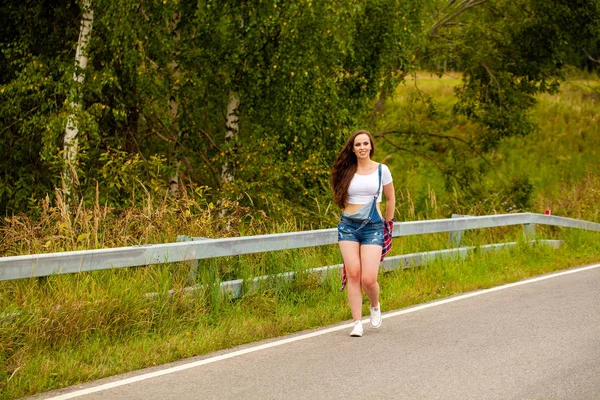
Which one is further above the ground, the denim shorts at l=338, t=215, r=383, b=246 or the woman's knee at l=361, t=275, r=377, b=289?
the denim shorts at l=338, t=215, r=383, b=246

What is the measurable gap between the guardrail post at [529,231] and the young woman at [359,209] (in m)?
7.21

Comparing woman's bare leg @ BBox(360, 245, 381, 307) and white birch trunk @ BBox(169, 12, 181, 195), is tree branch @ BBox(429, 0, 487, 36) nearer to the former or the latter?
white birch trunk @ BBox(169, 12, 181, 195)

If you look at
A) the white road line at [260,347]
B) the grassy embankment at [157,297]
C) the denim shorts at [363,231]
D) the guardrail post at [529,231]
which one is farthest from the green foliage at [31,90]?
the guardrail post at [529,231]

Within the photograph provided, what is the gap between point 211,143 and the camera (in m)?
18.1

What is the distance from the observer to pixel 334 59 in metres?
17.5

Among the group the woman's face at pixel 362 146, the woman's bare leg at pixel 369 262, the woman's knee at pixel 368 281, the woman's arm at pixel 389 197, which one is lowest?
the woman's knee at pixel 368 281

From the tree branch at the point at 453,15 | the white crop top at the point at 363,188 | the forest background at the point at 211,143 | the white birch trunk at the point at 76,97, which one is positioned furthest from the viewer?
the tree branch at the point at 453,15

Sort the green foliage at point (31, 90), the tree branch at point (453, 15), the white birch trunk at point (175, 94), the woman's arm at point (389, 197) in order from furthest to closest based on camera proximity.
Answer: the tree branch at point (453, 15)
the white birch trunk at point (175, 94)
the green foliage at point (31, 90)
the woman's arm at point (389, 197)

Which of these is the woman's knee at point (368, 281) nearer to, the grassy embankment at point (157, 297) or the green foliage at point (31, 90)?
the grassy embankment at point (157, 297)

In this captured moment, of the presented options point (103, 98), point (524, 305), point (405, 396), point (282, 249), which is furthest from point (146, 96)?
point (405, 396)

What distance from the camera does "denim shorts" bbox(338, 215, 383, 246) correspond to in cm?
818

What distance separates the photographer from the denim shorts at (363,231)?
818 cm

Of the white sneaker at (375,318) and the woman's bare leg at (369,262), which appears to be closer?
the woman's bare leg at (369,262)

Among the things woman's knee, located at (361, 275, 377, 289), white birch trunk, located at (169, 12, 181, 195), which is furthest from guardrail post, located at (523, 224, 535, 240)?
woman's knee, located at (361, 275, 377, 289)
